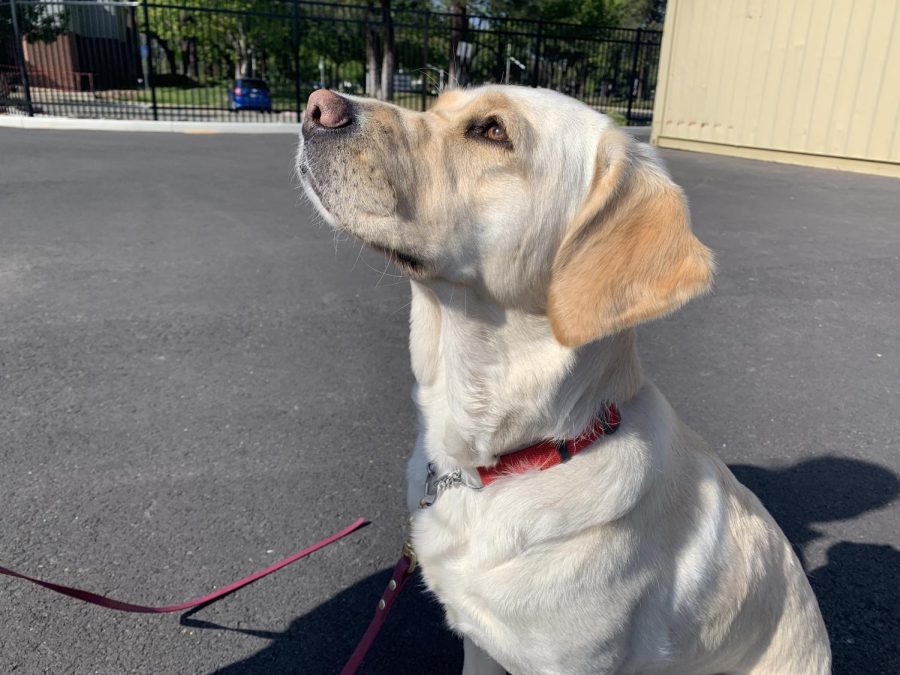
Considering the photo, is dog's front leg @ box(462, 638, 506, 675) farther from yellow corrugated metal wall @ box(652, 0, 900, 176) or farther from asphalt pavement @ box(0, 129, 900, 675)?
yellow corrugated metal wall @ box(652, 0, 900, 176)

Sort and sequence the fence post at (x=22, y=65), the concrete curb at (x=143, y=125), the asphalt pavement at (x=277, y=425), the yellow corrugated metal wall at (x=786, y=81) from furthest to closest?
the fence post at (x=22, y=65) → the concrete curb at (x=143, y=125) → the yellow corrugated metal wall at (x=786, y=81) → the asphalt pavement at (x=277, y=425)

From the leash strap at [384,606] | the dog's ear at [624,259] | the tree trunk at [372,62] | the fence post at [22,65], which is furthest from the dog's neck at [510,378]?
the tree trunk at [372,62]

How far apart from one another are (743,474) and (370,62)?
2470cm

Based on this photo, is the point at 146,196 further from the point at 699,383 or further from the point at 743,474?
the point at 743,474

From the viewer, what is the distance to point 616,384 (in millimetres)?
1948

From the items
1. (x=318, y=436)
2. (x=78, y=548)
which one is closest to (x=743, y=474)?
(x=318, y=436)

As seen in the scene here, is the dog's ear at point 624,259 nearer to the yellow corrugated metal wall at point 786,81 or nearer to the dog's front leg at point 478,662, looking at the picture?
the dog's front leg at point 478,662

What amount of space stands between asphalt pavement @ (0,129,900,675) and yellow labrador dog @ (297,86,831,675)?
0.76 metres

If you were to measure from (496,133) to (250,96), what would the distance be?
81.4 feet

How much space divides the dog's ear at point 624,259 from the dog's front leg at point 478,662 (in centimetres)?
115

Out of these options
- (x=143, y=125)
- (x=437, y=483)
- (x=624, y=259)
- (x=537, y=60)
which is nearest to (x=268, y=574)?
(x=437, y=483)

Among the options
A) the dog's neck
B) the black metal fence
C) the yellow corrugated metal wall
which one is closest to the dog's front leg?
the dog's neck

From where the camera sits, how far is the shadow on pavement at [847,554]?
256cm

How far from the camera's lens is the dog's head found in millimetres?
1821
